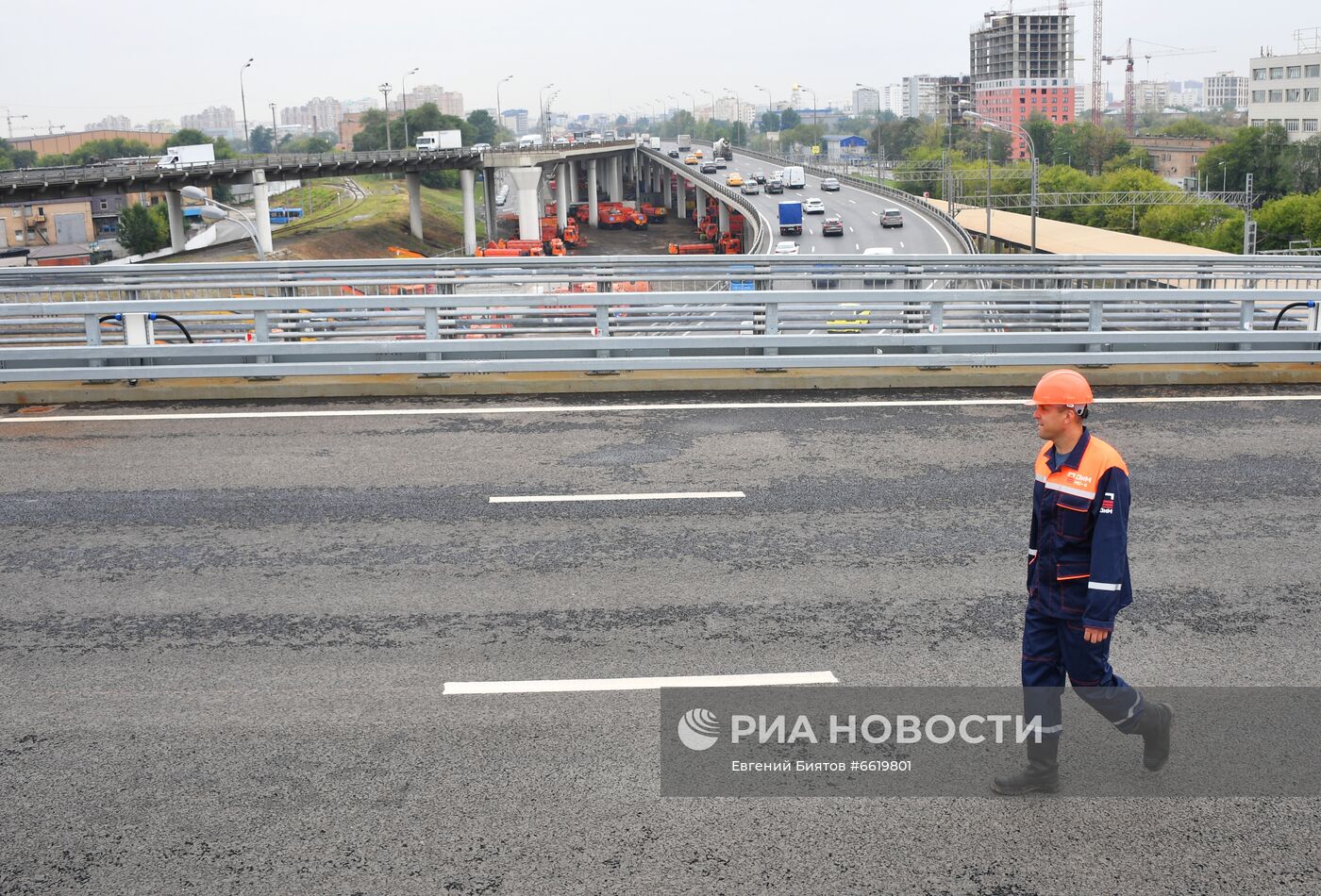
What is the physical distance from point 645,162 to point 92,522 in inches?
7391

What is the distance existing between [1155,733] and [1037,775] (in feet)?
1.87

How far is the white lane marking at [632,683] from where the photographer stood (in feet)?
22.2

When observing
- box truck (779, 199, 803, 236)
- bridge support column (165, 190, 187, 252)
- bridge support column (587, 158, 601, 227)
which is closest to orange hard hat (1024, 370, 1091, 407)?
box truck (779, 199, 803, 236)

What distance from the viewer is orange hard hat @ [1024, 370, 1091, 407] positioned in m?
5.45

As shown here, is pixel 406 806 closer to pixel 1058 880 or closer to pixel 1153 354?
pixel 1058 880

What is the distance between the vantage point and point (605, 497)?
10.2 meters

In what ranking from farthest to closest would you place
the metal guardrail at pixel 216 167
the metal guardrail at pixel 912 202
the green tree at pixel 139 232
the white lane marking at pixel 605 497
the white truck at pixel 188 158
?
the green tree at pixel 139 232 < the white truck at pixel 188 158 < the metal guardrail at pixel 216 167 < the metal guardrail at pixel 912 202 < the white lane marking at pixel 605 497

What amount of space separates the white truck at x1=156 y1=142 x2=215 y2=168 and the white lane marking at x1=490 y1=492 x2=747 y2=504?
86.4m

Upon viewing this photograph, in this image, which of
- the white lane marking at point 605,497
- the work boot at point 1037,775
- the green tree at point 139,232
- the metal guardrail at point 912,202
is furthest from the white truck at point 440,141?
the work boot at point 1037,775

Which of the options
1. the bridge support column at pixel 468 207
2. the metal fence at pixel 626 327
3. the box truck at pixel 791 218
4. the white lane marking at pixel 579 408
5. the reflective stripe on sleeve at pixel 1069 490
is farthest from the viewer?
the bridge support column at pixel 468 207

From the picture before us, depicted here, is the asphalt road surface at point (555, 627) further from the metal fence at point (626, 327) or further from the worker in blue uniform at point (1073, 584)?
the metal fence at point (626, 327)

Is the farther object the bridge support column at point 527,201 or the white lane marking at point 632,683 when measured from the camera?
the bridge support column at point 527,201

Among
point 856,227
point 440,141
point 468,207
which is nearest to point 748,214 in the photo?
point 856,227

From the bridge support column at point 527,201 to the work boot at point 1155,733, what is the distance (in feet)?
345
